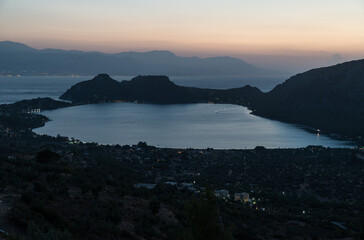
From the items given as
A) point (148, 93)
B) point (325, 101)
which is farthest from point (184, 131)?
point (148, 93)

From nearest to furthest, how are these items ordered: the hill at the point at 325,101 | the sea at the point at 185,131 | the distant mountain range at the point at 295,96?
the sea at the point at 185,131 < the hill at the point at 325,101 < the distant mountain range at the point at 295,96

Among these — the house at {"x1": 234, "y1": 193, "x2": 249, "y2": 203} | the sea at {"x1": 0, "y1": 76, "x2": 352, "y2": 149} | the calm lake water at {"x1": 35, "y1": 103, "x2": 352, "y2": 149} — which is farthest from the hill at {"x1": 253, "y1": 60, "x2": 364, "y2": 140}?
the house at {"x1": 234, "y1": 193, "x2": 249, "y2": 203}

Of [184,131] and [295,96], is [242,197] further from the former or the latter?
[295,96]

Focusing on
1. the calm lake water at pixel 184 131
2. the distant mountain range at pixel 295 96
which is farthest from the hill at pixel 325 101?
the calm lake water at pixel 184 131

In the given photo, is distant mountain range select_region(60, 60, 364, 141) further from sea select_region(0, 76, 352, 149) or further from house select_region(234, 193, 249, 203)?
house select_region(234, 193, 249, 203)

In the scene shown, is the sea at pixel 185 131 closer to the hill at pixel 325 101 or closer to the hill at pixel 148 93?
the hill at pixel 325 101
